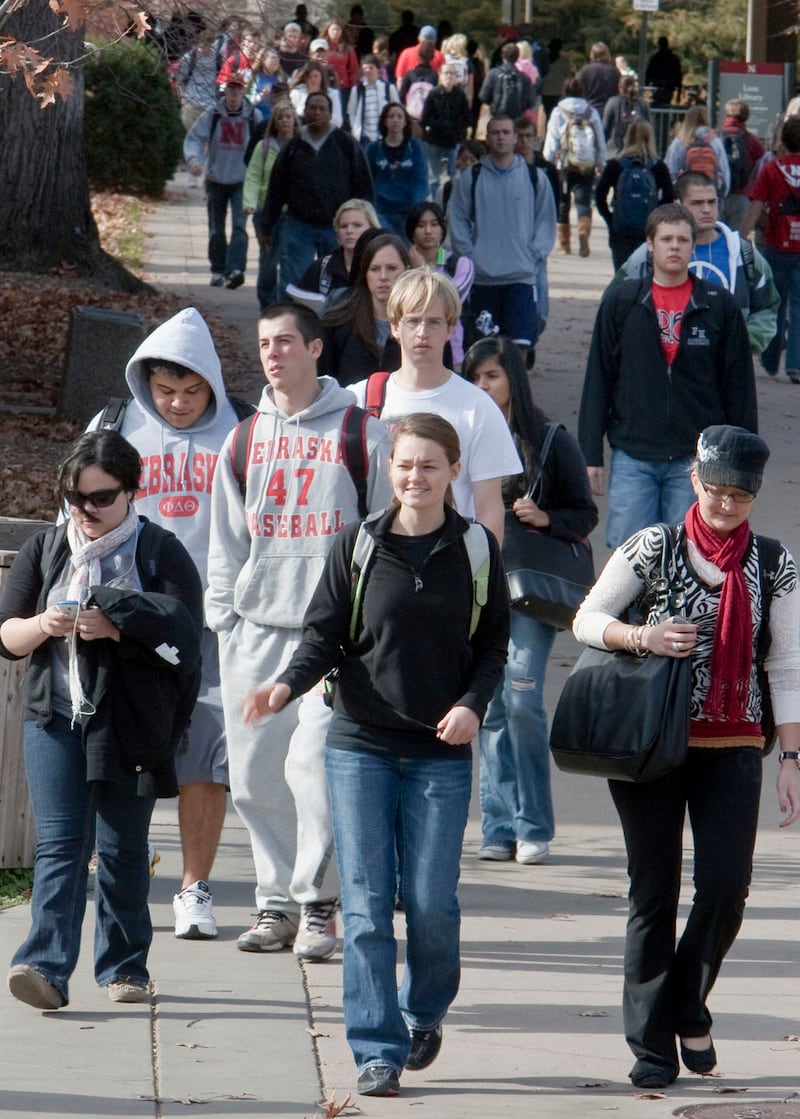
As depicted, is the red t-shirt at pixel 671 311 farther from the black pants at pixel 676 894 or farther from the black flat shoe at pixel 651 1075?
the black flat shoe at pixel 651 1075

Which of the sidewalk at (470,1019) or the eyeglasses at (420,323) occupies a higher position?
the eyeglasses at (420,323)

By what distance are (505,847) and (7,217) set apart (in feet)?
38.5

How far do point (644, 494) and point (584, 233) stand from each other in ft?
54.7

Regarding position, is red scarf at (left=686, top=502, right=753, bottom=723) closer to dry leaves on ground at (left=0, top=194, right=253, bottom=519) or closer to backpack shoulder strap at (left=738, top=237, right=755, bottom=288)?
backpack shoulder strap at (left=738, top=237, right=755, bottom=288)

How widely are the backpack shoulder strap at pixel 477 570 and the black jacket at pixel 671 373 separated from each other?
3.07 metres

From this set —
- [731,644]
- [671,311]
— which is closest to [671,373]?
[671,311]

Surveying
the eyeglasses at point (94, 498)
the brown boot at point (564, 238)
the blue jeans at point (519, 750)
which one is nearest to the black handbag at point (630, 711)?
the eyeglasses at point (94, 498)

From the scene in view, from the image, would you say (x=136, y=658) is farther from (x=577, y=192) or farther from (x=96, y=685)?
(x=577, y=192)

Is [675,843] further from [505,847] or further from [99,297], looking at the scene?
[99,297]

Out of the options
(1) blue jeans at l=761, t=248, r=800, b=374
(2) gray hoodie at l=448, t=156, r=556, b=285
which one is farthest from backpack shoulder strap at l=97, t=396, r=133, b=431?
(1) blue jeans at l=761, t=248, r=800, b=374

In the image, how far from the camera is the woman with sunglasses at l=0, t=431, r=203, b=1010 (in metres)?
5.30

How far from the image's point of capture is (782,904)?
22.3 ft

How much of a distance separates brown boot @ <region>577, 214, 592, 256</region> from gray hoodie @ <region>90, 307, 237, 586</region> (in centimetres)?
1843

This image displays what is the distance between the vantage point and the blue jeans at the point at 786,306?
15617 mm
